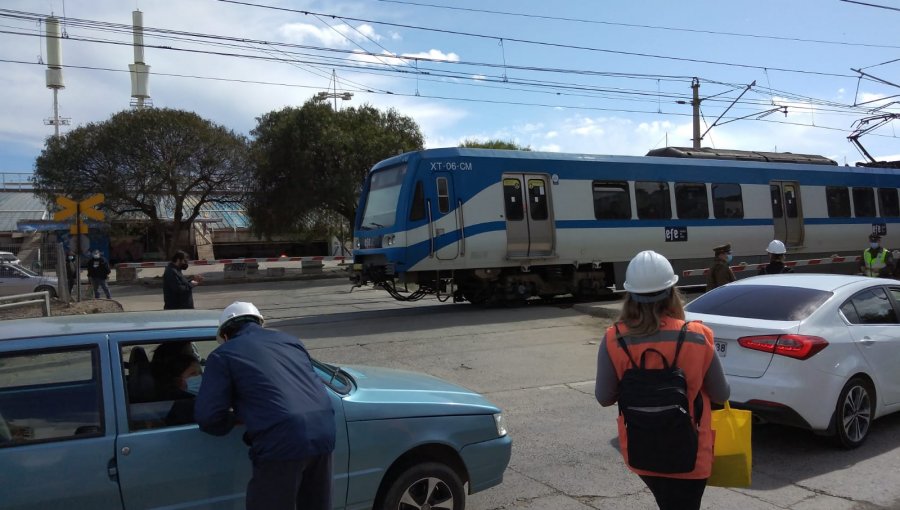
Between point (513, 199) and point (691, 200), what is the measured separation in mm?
5678

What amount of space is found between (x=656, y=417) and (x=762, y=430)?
4.59 m

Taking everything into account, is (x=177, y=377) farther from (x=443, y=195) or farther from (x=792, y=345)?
(x=443, y=195)

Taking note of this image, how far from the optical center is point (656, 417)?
260 centimetres

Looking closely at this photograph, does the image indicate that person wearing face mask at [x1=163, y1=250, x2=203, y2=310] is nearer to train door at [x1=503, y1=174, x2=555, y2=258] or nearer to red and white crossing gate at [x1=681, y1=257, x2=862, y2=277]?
train door at [x1=503, y1=174, x2=555, y2=258]

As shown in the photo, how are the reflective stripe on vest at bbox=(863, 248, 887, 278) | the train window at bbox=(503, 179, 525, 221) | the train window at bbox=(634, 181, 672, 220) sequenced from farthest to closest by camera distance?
the train window at bbox=(634, 181, 672, 220) < the train window at bbox=(503, 179, 525, 221) < the reflective stripe on vest at bbox=(863, 248, 887, 278)

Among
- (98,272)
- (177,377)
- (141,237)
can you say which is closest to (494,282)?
(177,377)

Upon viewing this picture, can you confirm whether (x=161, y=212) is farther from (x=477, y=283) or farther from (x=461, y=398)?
(x=461, y=398)

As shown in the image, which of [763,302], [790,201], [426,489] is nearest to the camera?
[426,489]

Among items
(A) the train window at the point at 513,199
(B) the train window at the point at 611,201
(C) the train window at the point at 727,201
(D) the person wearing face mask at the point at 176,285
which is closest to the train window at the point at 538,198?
(A) the train window at the point at 513,199

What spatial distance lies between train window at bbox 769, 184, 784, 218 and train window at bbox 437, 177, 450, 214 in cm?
1058

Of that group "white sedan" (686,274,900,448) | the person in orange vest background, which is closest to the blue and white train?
"white sedan" (686,274,900,448)

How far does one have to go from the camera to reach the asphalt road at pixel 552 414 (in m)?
4.81

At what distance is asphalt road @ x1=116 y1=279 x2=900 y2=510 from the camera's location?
4812 millimetres

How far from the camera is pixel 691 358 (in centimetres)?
265
